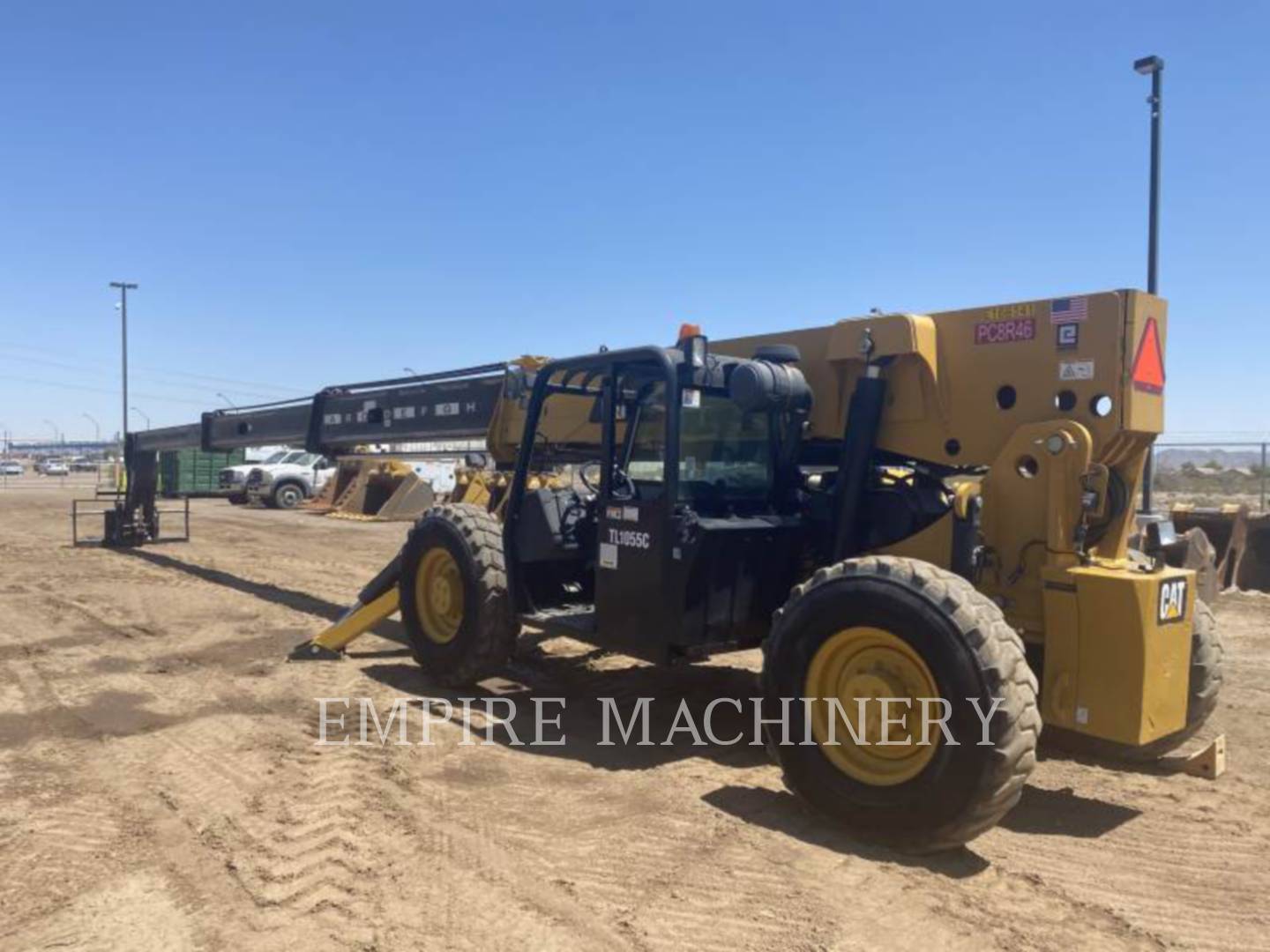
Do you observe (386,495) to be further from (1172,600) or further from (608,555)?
(1172,600)

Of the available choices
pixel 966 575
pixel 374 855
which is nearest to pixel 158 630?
pixel 374 855

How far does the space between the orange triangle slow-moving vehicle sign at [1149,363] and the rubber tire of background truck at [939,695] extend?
1525mm

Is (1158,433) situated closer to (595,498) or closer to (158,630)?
(595,498)

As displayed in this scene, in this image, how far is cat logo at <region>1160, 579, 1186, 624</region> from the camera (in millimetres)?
4566

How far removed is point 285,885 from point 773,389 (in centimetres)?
354

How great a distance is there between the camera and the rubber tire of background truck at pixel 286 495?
31672mm

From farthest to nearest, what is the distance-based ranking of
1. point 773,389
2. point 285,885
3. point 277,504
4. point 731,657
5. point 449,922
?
point 277,504 → point 731,657 → point 773,389 → point 285,885 → point 449,922

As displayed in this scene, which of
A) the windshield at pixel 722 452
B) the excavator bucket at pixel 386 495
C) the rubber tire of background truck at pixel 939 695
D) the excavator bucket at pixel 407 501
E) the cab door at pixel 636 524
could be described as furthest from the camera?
the excavator bucket at pixel 386 495

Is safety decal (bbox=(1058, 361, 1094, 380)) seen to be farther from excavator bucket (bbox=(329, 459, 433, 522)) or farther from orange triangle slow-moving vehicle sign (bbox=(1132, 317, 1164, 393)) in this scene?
excavator bucket (bbox=(329, 459, 433, 522))

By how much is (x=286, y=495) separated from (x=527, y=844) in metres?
29.4

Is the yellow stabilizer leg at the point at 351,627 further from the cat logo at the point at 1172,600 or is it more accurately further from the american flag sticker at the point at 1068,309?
the cat logo at the point at 1172,600

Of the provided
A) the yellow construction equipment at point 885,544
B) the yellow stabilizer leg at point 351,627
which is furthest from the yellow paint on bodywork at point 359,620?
the yellow construction equipment at point 885,544

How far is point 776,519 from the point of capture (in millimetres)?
5969

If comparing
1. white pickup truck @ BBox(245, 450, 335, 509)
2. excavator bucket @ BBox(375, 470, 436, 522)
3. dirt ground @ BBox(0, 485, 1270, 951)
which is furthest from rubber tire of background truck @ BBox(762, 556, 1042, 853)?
white pickup truck @ BBox(245, 450, 335, 509)
